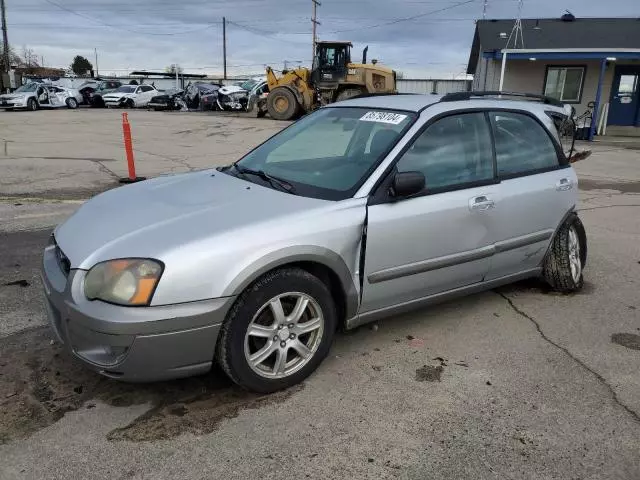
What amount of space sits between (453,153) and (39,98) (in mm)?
33099

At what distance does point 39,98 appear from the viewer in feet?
103

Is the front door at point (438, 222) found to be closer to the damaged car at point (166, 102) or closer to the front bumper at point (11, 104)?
the front bumper at point (11, 104)

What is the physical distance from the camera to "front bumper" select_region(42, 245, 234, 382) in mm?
2586

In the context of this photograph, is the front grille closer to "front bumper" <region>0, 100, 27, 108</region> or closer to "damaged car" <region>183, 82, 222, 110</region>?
"front bumper" <region>0, 100, 27, 108</region>

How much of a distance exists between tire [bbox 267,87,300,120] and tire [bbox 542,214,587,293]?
20607mm

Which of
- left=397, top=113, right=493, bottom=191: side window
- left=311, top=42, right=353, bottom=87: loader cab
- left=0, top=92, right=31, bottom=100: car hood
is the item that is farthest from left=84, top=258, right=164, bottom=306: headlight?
left=0, top=92, right=31, bottom=100: car hood

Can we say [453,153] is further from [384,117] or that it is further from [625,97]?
[625,97]

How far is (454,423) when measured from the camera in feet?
9.30

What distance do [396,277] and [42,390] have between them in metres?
2.10

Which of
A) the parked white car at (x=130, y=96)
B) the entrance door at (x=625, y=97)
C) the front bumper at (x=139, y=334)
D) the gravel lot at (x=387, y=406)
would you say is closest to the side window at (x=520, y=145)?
the gravel lot at (x=387, y=406)

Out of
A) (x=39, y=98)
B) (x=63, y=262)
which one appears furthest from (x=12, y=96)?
(x=63, y=262)

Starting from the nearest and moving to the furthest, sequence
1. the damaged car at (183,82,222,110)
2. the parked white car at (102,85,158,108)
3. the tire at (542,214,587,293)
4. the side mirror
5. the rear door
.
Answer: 1. the side mirror
2. the rear door
3. the tire at (542,214,587,293)
4. the parked white car at (102,85,158,108)
5. the damaged car at (183,82,222,110)

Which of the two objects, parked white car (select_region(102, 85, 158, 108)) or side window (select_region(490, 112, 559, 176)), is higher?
side window (select_region(490, 112, 559, 176))

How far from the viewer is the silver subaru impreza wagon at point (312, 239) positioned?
267 centimetres
